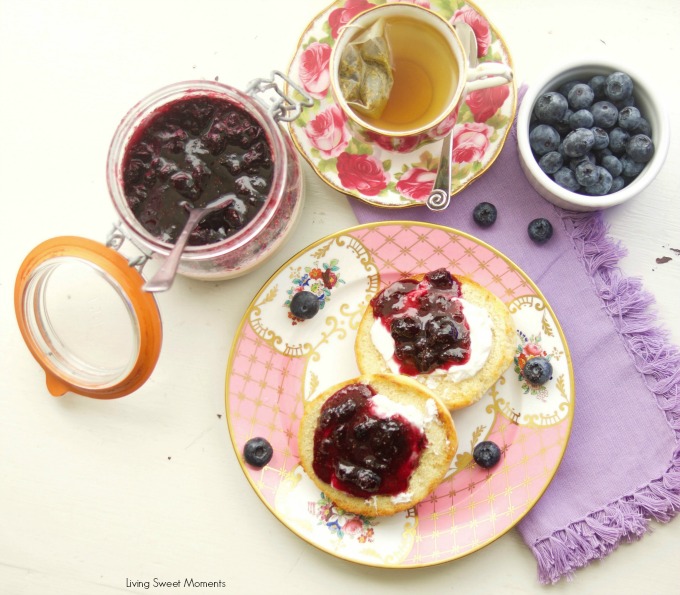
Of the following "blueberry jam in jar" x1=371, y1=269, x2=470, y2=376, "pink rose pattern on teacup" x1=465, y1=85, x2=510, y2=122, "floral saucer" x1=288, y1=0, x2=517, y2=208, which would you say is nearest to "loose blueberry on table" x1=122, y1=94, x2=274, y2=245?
"floral saucer" x1=288, y1=0, x2=517, y2=208

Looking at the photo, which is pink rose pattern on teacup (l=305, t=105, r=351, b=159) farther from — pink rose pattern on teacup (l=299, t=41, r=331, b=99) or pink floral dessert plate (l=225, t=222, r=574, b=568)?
pink floral dessert plate (l=225, t=222, r=574, b=568)

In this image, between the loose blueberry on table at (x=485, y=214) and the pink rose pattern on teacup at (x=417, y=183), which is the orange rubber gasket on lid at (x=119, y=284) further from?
the loose blueberry on table at (x=485, y=214)

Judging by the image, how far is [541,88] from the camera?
1.78 meters

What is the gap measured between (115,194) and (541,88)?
1188mm

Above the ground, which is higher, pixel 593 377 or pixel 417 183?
pixel 417 183

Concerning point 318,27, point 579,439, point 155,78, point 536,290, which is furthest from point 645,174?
point 155,78

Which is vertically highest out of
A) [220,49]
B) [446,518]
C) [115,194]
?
[220,49]

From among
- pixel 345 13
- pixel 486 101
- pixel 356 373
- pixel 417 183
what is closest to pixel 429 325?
pixel 356 373

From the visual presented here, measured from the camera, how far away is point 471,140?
1.84m

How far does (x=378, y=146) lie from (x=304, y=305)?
0.50m

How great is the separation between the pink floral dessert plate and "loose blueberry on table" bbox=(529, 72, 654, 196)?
1.01 ft

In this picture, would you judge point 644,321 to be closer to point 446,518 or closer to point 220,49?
point 446,518

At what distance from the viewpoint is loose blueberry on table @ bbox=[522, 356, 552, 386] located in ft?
5.92

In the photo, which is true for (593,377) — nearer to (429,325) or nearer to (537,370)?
(537,370)
